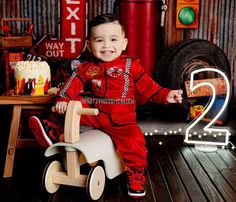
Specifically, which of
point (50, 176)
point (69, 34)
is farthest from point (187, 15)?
point (50, 176)

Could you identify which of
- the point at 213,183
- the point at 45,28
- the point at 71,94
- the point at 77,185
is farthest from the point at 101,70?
the point at 45,28

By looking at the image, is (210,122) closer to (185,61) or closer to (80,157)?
(185,61)

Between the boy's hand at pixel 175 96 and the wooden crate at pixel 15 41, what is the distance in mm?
1612

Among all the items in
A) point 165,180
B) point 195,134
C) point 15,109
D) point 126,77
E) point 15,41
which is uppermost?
point 15,41

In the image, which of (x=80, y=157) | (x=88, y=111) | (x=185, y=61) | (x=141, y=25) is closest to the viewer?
(x=88, y=111)

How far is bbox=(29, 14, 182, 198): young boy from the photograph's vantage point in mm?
2799

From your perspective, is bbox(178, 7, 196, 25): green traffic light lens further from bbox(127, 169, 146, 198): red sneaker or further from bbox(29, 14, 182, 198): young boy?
bbox(127, 169, 146, 198): red sneaker

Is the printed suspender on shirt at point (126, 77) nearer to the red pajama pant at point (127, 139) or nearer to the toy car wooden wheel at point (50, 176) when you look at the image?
the red pajama pant at point (127, 139)

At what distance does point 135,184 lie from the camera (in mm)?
2736

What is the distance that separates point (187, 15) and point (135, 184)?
2290 mm

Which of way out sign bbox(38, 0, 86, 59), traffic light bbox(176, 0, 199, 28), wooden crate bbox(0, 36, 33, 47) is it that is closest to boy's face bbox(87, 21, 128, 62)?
wooden crate bbox(0, 36, 33, 47)

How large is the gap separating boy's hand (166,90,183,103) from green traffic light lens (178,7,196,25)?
178 cm

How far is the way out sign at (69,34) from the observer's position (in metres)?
4.39

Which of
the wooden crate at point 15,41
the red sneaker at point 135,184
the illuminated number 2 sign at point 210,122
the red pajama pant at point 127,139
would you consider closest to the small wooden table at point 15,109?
the red pajama pant at point 127,139
